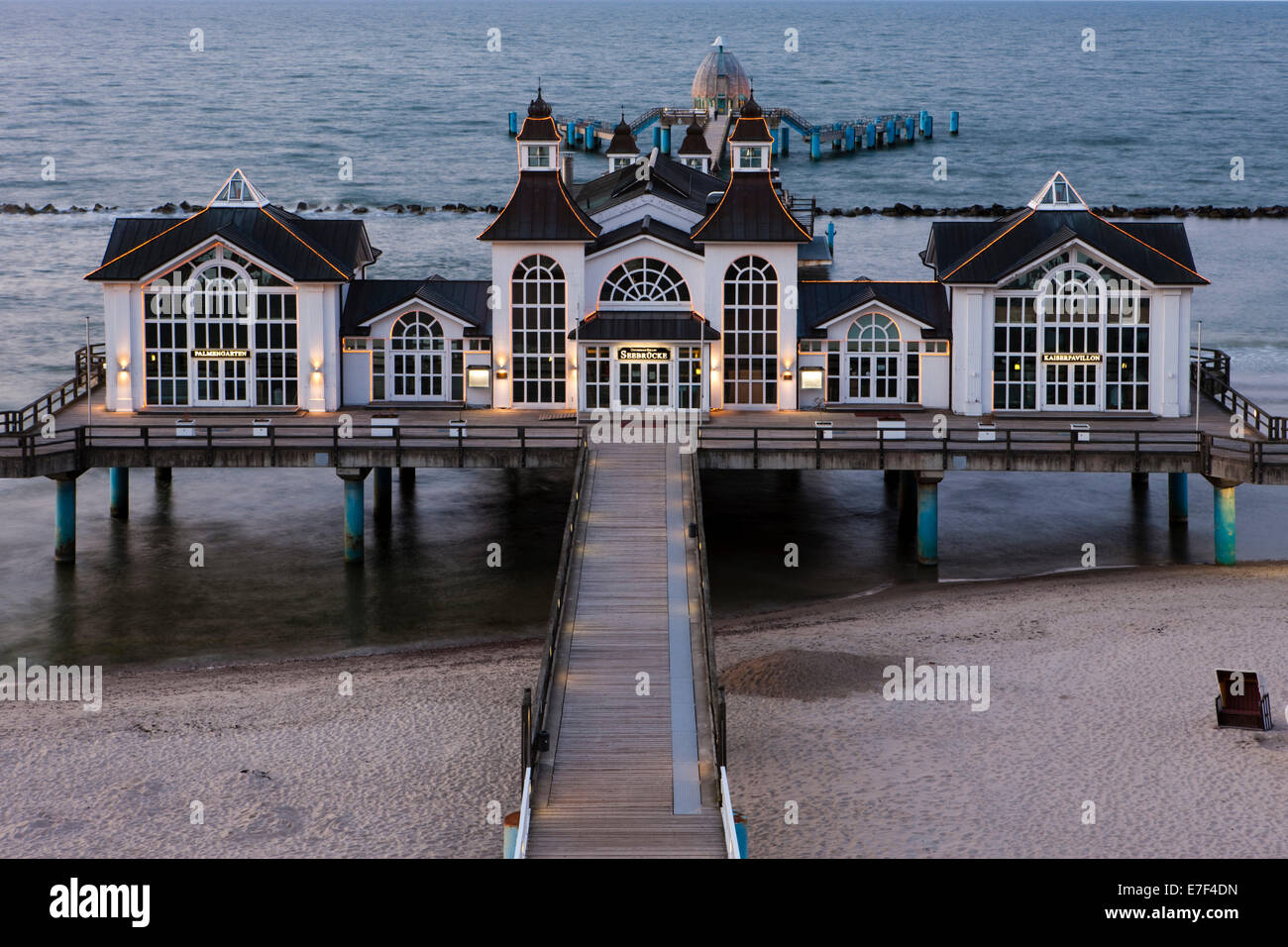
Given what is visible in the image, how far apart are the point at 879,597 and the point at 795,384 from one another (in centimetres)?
870

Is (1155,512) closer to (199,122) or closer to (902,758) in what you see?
(902,758)

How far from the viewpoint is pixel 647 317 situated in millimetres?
45938

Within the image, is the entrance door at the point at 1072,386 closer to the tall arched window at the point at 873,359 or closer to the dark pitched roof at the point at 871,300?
the dark pitched roof at the point at 871,300

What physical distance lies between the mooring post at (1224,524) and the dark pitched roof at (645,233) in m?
14.3

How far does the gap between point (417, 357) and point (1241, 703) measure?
81.8ft

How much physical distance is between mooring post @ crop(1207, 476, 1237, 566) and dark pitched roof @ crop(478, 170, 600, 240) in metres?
16.7

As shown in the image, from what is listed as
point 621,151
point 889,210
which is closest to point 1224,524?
point 621,151

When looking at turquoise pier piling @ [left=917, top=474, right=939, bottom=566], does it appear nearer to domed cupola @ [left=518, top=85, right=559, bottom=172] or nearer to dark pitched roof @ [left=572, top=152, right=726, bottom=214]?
dark pitched roof @ [left=572, top=152, right=726, bottom=214]

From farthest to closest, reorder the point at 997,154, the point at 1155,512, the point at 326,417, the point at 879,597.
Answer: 1. the point at 997,154
2. the point at 1155,512
3. the point at 326,417
4. the point at 879,597

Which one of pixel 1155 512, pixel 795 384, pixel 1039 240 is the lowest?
pixel 1155 512

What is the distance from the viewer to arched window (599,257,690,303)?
151ft

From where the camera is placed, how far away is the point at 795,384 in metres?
46.2

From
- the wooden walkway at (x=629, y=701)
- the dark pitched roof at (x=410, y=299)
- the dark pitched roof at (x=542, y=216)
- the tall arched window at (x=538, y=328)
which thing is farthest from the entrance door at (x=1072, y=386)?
the dark pitched roof at (x=410, y=299)
